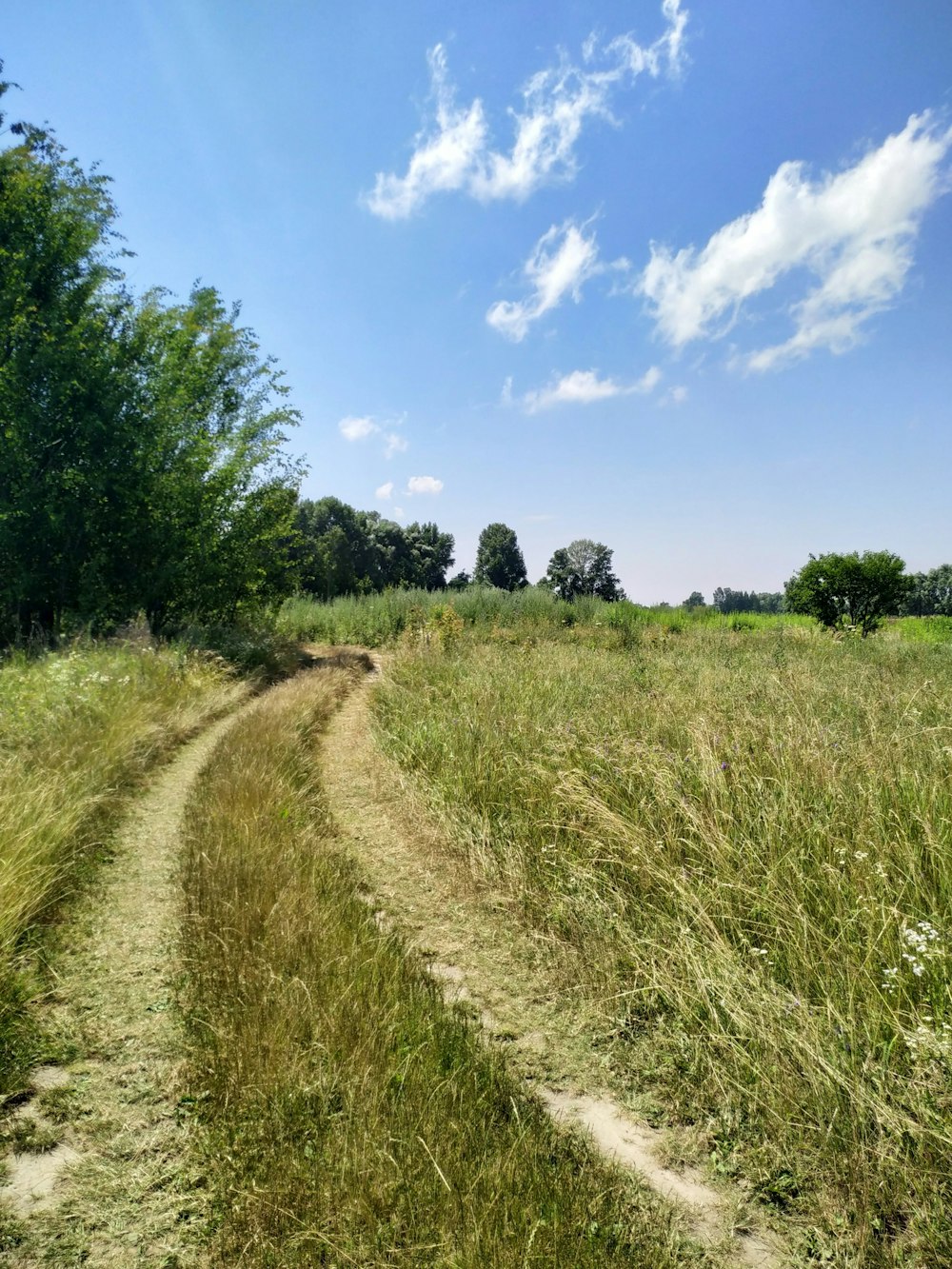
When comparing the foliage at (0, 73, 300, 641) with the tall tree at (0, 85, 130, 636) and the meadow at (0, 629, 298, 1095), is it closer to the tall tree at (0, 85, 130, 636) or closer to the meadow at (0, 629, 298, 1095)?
the tall tree at (0, 85, 130, 636)

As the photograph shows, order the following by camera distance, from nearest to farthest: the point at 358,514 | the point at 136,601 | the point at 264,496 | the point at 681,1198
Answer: the point at 681,1198
the point at 136,601
the point at 264,496
the point at 358,514

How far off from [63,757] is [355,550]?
40.7m

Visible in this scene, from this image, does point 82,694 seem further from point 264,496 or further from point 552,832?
point 264,496

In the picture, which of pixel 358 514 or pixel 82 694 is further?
pixel 358 514

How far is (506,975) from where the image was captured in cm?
352

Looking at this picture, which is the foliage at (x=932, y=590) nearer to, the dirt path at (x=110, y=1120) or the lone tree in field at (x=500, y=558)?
the lone tree in field at (x=500, y=558)

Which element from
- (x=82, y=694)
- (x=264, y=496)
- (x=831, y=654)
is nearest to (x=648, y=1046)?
(x=82, y=694)

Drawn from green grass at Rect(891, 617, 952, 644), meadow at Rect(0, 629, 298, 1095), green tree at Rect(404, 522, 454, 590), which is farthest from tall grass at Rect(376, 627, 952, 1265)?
green tree at Rect(404, 522, 454, 590)

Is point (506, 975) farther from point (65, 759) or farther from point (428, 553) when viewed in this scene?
point (428, 553)

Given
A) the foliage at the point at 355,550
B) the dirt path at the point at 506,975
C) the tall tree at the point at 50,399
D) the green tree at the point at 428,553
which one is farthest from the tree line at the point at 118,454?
the green tree at the point at 428,553

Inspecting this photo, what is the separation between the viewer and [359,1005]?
2.82 m

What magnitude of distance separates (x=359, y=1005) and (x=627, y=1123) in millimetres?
1286

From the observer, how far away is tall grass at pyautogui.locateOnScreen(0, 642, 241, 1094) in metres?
3.29

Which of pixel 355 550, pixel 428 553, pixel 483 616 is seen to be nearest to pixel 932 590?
pixel 428 553
